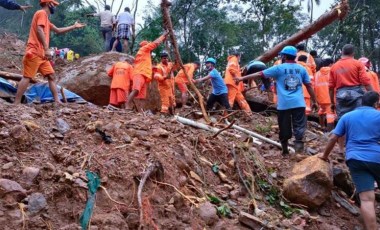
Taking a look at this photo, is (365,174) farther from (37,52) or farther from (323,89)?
(323,89)

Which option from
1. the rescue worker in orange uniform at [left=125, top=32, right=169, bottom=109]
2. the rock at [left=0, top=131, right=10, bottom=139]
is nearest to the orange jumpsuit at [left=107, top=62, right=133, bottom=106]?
the rescue worker in orange uniform at [left=125, top=32, right=169, bottom=109]

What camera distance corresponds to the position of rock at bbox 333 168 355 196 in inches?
220

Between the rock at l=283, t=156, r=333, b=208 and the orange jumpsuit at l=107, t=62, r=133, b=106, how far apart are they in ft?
12.3

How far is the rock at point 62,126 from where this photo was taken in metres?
4.60

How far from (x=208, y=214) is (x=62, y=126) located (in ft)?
5.58

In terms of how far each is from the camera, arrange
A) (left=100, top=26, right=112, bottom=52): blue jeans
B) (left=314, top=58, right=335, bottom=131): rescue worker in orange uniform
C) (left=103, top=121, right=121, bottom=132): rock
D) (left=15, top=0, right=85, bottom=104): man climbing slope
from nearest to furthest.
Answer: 1. (left=103, top=121, right=121, bottom=132): rock
2. (left=15, top=0, right=85, bottom=104): man climbing slope
3. (left=314, top=58, right=335, bottom=131): rescue worker in orange uniform
4. (left=100, top=26, right=112, bottom=52): blue jeans

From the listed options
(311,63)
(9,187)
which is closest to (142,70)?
(311,63)

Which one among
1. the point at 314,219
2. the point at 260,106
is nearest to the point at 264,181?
the point at 314,219

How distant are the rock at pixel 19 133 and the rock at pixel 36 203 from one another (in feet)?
2.28

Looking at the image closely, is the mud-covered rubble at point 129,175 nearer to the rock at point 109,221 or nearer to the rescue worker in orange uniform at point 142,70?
the rock at point 109,221

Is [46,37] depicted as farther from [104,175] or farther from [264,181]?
[264,181]

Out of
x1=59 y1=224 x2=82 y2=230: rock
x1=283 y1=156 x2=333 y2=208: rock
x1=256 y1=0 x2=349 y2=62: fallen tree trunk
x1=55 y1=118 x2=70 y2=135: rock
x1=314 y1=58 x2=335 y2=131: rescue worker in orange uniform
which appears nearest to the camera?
x1=59 y1=224 x2=82 y2=230: rock

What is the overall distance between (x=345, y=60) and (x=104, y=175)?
372 centimetres

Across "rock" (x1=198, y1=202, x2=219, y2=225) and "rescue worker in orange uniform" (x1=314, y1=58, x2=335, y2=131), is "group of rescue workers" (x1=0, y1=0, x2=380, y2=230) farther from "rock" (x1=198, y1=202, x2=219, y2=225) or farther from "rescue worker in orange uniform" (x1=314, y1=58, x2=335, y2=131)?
"rock" (x1=198, y1=202, x2=219, y2=225)
